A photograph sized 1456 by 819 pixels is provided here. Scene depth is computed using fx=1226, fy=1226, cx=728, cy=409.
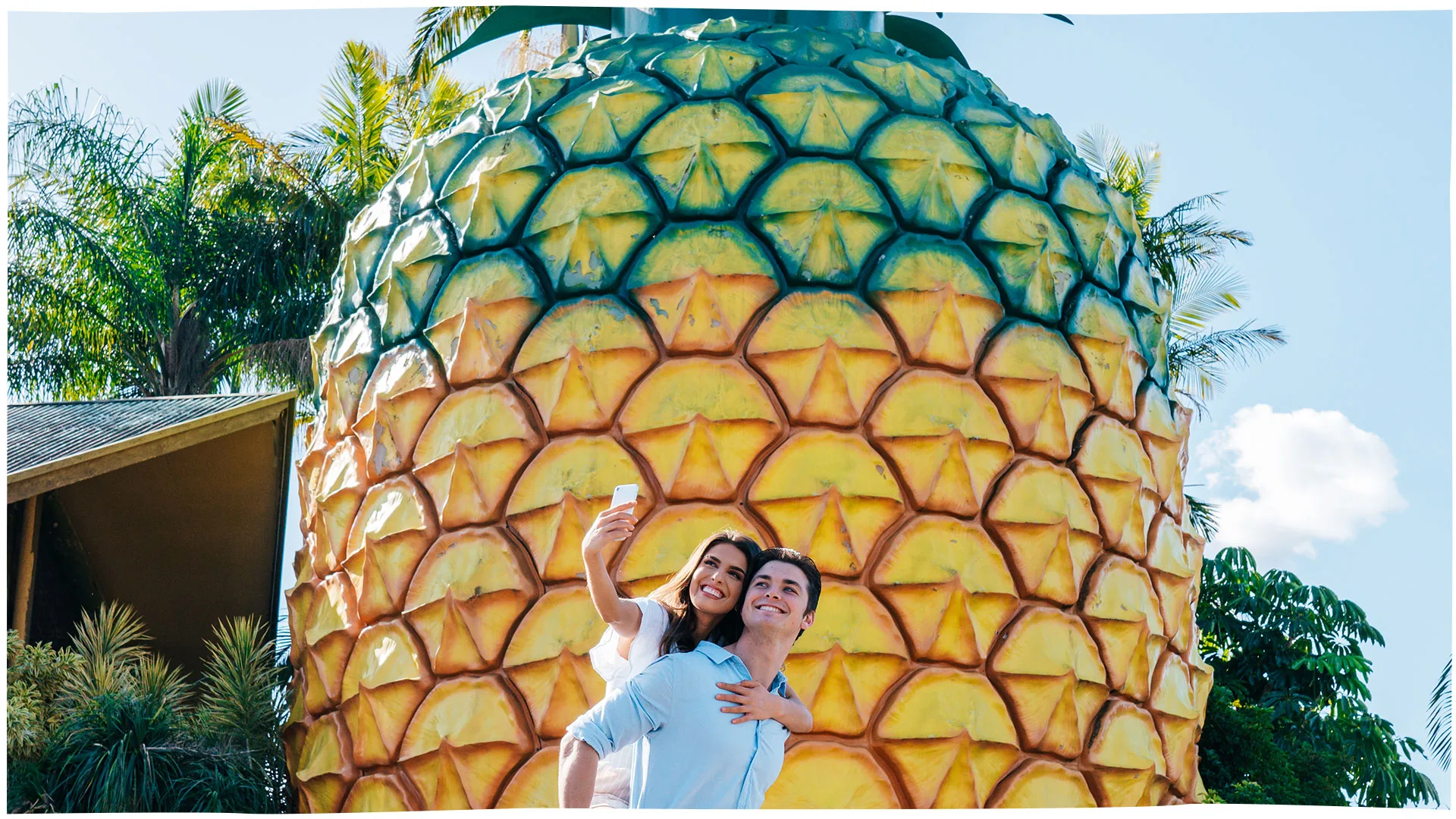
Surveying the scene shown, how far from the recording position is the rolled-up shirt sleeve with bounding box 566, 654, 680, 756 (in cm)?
166

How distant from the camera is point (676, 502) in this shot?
2.26 meters

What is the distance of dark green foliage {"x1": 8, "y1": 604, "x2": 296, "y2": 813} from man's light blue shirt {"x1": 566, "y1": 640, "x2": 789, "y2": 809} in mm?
1355

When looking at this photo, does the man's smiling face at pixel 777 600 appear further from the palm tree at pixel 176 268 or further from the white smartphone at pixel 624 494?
the palm tree at pixel 176 268

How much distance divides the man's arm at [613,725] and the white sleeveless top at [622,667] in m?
0.09

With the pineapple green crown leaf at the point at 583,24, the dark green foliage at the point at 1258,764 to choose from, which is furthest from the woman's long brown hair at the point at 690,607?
the dark green foliage at the point at 1258,764

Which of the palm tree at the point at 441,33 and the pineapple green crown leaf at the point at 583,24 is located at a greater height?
the palm tree at the point at 441,33

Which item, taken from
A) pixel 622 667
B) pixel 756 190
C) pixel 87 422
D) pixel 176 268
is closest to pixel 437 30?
pixel 176 268

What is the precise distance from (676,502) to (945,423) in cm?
53

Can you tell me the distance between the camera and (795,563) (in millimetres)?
1899

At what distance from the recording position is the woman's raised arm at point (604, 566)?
1850mm

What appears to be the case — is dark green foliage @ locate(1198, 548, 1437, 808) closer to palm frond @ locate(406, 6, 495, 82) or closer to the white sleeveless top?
the white sleeveless top

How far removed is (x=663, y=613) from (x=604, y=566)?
134mm

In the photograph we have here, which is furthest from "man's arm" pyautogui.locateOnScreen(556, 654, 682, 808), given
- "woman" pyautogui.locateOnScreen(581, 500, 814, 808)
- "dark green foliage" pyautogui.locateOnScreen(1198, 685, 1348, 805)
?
"dark green foliage" pyautogui.locateOnScreen(1198, 685, 1348, 805)

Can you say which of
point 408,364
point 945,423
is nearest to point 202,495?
point 408,364
